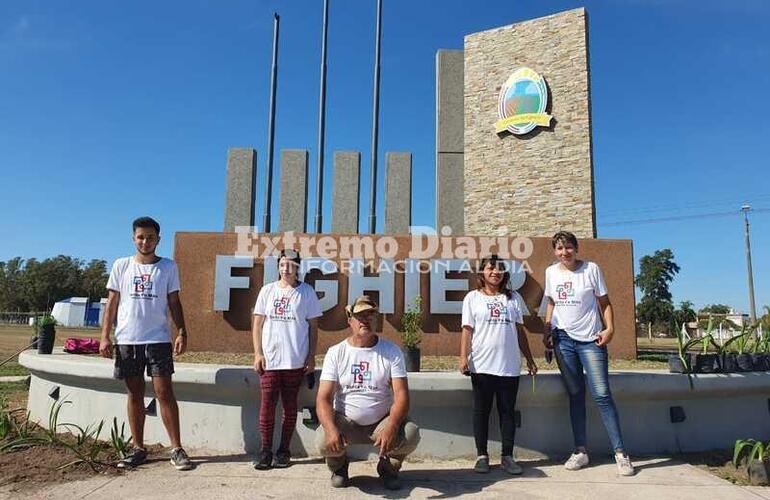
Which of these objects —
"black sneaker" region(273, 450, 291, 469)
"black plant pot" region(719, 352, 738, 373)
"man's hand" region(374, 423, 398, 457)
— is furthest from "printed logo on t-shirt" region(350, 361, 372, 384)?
"black plant pot" region(719, 352, 738, 373)

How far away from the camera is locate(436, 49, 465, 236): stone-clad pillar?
39.6 feet

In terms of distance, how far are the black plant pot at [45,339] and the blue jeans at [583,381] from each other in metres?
5.22

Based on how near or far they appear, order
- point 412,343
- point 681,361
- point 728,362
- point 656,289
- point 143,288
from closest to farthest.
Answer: point 143,288, point 681,361, point 728,362, point 412,343, point 656,289

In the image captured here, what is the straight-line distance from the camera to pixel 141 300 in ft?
12.5

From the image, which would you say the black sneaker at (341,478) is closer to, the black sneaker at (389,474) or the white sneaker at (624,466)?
the black sneaker at (389,474)

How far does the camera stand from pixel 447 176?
12.6m

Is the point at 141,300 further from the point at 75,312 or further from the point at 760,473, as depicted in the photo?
the point at 75,312

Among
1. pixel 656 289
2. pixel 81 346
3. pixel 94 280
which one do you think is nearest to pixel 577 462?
pixel 81 346

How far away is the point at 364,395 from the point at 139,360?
5.84ft

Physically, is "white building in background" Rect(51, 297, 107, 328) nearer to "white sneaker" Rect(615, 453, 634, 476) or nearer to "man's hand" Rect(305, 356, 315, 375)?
"man's hand" Rect(305, 356, 315, 375)

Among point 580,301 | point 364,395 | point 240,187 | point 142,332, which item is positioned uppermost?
point 240,187

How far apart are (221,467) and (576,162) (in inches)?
458

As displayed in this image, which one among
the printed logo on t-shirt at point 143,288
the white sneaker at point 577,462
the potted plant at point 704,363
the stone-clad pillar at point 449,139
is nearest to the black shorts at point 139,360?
the printed logo on t-shirt at point 143,288

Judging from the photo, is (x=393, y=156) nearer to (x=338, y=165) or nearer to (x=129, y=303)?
(x=338, y=165)
